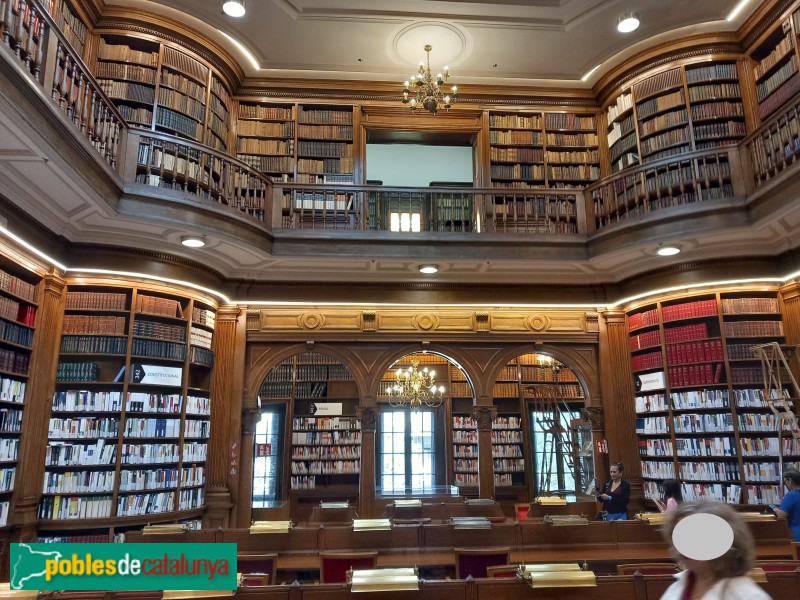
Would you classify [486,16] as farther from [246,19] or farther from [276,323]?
[276,323]

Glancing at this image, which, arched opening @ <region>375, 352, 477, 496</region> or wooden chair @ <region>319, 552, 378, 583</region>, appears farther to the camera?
arched opening @ <region>375, 352, 477, 496</region>

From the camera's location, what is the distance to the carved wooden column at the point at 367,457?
745 cm

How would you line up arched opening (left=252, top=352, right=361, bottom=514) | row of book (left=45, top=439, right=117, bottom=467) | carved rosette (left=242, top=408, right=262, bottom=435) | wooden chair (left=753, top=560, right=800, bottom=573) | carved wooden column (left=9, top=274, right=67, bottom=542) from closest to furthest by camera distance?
1. wooden chair (left=753, top=560, right=800, bottom=573)
2. carved wooden column (left=9, top=274, right=67, bottom=542)
3. row of book (left=45, top=439, right=117, bottom=467)
4. carved rosette (left=242, top=408, right=262, bottom=435)
5. arched opening (left=252, top=352, right=361, bottom=514)

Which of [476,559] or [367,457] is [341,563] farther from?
[367,457]

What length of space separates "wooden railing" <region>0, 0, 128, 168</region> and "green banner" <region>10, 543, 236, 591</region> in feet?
11.4

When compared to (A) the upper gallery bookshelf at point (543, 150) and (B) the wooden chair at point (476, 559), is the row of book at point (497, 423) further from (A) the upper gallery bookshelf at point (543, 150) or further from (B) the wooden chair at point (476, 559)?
(B) the wooden chair at point (476, 559)

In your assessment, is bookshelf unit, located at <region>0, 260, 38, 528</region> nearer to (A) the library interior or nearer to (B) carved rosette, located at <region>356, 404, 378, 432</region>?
(A) the library interior

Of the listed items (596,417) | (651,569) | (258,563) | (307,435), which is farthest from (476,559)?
(307,435)

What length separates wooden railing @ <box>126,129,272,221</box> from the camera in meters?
5.79

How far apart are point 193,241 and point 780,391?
634cm

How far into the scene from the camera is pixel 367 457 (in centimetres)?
761

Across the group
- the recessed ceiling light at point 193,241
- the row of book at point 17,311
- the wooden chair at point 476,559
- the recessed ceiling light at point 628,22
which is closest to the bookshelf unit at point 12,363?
the row of book at point 17,311

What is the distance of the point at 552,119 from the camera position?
8359 mm

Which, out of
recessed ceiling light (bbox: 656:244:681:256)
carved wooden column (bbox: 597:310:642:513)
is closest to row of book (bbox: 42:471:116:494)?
carved wooden column (bbox: 597:310:642:513)
